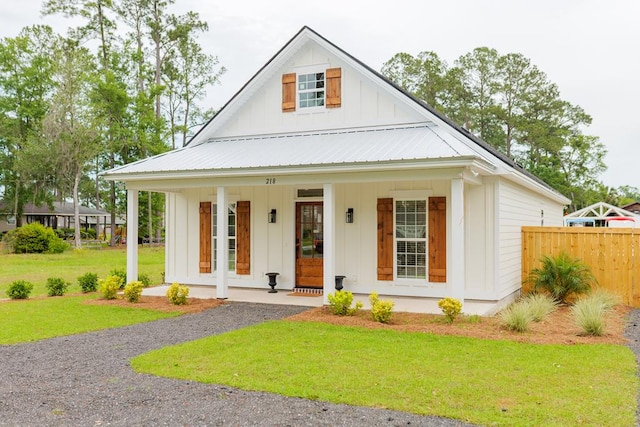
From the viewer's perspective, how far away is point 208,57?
128ft

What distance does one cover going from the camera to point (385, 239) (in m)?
11.1

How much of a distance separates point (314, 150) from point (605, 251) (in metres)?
6.85

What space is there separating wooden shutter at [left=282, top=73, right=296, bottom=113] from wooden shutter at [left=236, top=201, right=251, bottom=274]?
2.60m

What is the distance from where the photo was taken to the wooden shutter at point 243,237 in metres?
12.5

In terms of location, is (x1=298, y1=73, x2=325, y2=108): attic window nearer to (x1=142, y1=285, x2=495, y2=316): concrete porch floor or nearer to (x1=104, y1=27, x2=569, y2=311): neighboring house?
(x1=104, y1=27, x2=569, y2=311): neighboring house

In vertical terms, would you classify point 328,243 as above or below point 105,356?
above

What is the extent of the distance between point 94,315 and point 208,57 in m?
33.1

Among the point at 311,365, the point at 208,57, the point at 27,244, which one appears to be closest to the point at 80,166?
the point at 27,244

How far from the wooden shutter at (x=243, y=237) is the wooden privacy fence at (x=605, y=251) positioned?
6707 mm

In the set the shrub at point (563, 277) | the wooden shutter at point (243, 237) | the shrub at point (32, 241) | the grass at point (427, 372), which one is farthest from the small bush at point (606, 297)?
the shrub at point (32, 241)

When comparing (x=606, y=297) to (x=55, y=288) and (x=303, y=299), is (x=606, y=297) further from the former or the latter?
(x=55, y=288)

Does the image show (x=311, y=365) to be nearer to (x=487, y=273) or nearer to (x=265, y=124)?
(x=487, y=273)

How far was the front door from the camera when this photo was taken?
11992 millimetres

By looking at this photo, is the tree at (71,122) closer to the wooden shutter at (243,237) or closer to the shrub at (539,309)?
the wooden shutter at (243,237)
